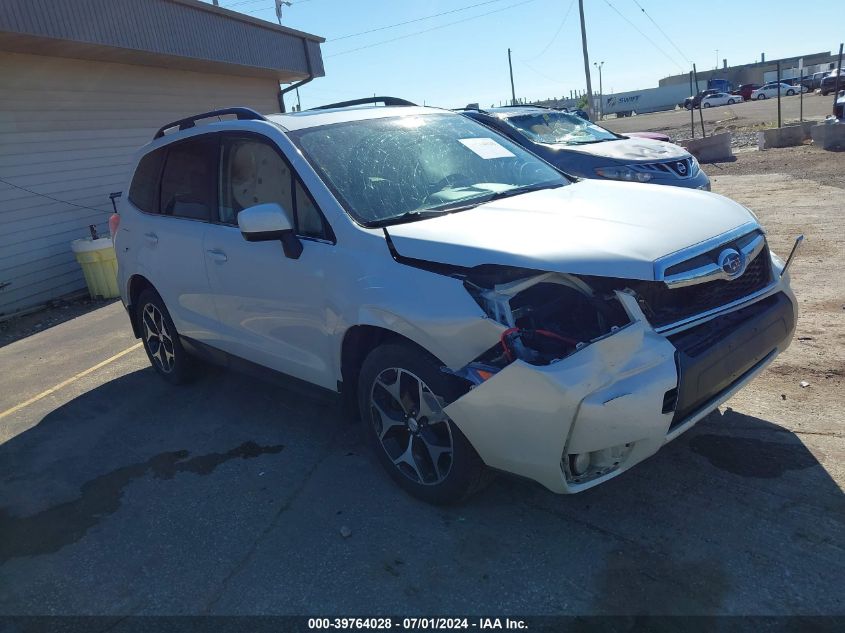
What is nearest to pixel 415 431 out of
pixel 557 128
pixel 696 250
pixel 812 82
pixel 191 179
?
pixel 696 250

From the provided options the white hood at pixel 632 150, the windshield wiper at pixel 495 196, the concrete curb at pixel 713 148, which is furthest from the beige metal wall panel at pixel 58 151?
the concrete curb at pixel 713 148

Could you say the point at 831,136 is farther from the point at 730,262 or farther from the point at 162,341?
the point at 162,341

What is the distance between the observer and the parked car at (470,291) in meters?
2.65

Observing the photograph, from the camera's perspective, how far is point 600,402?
2.51 m

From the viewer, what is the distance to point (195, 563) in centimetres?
313

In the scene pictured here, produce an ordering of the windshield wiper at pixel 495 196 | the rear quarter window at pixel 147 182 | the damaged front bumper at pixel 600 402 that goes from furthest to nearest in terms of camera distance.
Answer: the rear quarter window at pixel 147 182 → the windshield wiper at pixel 495 196 → the damaged front bumper at pixel 600 402

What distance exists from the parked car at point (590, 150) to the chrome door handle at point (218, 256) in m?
4.29

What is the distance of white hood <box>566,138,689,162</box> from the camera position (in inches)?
332

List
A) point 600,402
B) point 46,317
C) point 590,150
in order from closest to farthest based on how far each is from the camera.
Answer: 1. point 600,402
2. point 590,150
3. point 46,317

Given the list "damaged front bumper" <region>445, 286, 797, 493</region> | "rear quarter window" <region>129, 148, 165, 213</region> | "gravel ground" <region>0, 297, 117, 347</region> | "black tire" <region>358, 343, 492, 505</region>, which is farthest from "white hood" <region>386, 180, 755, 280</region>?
"gravel ground" <region>0, 297, 117, 347</region>

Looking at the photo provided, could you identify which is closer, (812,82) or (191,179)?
(191,179)

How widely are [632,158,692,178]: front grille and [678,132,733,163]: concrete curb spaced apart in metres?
9.60

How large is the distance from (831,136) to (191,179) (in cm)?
1589

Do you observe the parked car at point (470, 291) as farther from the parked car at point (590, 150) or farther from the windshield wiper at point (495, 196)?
the parked car at point (590, 150)
